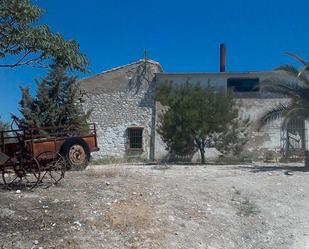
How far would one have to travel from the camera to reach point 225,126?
23.8m

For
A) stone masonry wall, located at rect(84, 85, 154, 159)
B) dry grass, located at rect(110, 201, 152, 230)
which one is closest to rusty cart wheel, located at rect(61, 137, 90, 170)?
dry grass, located at rect(110, 201, 152, 230)

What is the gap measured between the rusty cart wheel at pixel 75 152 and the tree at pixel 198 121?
8.98 metres

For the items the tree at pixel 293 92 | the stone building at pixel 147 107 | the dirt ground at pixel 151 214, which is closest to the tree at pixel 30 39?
the dirt ground at pixel 151 214

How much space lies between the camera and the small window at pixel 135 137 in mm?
30645

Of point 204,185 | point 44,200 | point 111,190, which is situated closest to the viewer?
point 44,200

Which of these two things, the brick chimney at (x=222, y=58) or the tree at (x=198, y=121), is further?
the brick chimney at (x=222, y=58)

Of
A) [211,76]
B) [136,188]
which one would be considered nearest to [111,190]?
[136,188]

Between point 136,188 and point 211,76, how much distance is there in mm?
18860

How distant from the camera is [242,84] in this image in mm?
30391

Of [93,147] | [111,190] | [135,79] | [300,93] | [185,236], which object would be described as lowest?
[185,236]

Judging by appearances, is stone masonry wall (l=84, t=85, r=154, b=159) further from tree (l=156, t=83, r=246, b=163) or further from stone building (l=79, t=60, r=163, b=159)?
tree (l=156, t=83, r=246, b=163)

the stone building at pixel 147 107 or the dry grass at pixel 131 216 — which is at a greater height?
the stone building at pixel 147 107

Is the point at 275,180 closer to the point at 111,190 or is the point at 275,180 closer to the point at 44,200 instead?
the point at 111,190

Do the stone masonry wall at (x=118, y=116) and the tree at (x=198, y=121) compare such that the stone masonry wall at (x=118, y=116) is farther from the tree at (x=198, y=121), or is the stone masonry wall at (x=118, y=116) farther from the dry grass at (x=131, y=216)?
the dry grass at (x=131, y=216)
